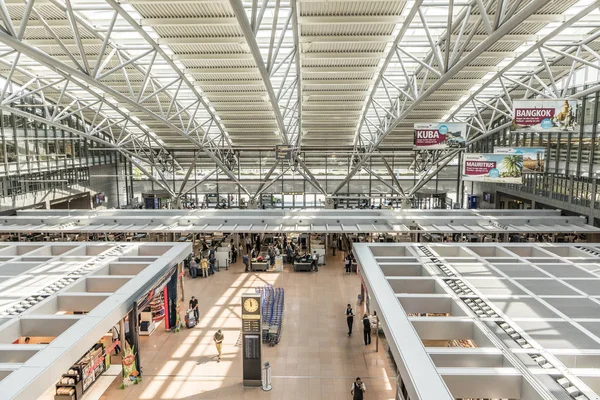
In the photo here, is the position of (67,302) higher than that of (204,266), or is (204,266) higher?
(67,302)

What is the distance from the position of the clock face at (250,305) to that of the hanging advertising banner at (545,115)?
37.4ft

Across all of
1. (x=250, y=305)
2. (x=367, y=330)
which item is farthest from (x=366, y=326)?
(x=250, y=305)

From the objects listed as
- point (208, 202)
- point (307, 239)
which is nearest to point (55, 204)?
point (208, 202)

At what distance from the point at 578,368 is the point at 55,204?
32.1 metres

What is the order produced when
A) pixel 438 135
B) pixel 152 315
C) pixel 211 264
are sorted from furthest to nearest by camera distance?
pixel 211 264
pixel 438 135
pixel 152 315

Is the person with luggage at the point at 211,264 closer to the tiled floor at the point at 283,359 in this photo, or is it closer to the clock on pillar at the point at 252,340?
the tiled floor at the point at 283,359

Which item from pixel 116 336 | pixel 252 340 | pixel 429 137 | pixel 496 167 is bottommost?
pixel 116 336

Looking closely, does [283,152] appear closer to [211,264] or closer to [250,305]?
[211,264]

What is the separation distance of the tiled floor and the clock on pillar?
332 millimetres

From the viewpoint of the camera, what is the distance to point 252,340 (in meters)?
11.3

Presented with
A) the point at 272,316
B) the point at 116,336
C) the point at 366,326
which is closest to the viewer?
the point at 116,336

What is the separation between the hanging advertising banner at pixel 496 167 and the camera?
64.6 feet

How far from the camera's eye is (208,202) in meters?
37.6

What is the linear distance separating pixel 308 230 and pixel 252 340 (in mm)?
11154
